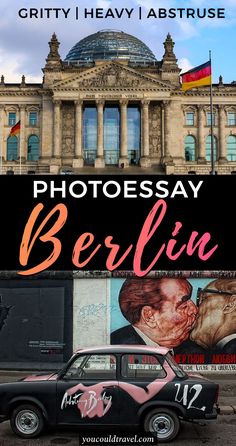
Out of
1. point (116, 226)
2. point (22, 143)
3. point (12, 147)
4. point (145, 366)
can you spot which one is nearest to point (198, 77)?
point (116, 226)

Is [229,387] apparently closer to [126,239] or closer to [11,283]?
[126,239]

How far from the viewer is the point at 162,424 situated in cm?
1055

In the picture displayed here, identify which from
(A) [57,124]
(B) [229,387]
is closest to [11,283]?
(B) [229,387]

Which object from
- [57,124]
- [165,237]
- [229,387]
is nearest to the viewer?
[229,387]

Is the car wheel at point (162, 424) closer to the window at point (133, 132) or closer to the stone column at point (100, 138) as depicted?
the stone column at point (100, 138)

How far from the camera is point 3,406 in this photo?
10688 millimetres

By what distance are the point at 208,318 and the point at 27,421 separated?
7.46m

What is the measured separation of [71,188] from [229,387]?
698 centimetres

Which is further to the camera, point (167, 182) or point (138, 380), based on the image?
point (167, 182)

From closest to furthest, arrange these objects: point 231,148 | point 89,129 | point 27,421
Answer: point 27,421
point 89,129
point 231,148

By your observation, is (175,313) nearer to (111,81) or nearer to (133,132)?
(111,81)

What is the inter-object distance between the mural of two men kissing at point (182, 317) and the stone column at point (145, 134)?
212 feet

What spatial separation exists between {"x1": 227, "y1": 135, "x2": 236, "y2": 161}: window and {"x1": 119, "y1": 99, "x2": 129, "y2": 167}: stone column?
15704 mm

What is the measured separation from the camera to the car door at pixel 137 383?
10.5 m
